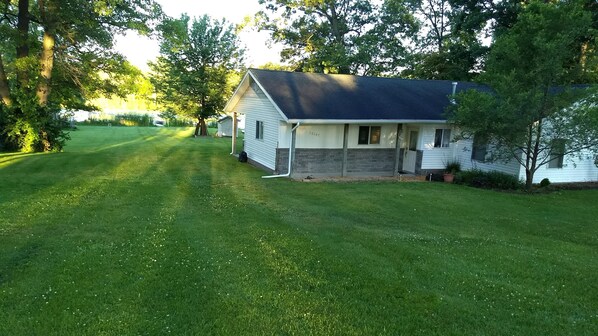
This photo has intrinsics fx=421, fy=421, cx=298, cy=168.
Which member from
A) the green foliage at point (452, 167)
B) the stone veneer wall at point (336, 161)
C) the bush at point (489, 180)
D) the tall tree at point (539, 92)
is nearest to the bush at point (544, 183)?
the bush at point (489, 180)

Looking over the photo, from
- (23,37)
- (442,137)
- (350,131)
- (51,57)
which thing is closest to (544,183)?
(442,137)

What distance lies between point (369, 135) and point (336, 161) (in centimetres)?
177

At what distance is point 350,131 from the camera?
1639 centimetres

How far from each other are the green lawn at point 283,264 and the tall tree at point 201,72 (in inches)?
1054

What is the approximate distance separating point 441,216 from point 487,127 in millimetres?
5222

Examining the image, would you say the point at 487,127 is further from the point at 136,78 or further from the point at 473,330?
the point at 136,78

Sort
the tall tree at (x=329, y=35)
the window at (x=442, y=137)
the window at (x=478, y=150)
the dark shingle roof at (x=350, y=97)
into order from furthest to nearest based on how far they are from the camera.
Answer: the tall tree at (x=329, y=35) → the window at (x=442, y=137) → the window at (x=478, y=150) → the dark shingle roof at (x=350, y=97)

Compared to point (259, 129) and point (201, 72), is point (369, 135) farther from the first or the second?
point (201, 72)

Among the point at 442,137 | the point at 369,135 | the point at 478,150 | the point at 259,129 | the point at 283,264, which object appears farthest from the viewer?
the point at 259,129

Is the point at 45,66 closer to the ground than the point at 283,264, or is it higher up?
higher up

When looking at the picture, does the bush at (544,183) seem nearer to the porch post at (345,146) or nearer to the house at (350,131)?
the house at (350,131)

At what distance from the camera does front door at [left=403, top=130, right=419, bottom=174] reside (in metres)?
17.4

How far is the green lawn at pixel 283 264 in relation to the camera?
4195 millimetres

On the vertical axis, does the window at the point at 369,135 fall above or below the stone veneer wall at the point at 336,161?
above
